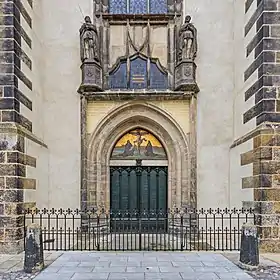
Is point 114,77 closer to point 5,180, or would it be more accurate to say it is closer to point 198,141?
point 198,141

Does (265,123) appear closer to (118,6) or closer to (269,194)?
(269,194)

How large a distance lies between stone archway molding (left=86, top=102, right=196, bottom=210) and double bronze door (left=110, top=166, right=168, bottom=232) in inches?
10.6

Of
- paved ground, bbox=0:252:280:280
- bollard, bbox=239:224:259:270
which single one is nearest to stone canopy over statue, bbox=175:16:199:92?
paved ground, bbox=0:252:280:280

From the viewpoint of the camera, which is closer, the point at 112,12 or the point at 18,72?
the point at 18,72

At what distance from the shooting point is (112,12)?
1247 centimetres

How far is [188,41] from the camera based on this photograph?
11.7 metres

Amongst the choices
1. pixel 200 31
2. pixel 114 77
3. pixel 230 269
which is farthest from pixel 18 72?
pixel 230 269

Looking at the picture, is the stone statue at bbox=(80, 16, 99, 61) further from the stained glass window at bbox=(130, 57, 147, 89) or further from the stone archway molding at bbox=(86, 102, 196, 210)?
the stone archway molding at bbox=(86, 102, 196, 210)

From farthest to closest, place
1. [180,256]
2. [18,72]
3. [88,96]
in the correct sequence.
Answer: [88,96] < [18,72] < [180,256]

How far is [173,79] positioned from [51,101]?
3.89 metres

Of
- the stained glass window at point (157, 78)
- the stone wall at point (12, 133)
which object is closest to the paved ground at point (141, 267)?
the stone wall at point (12, 133)

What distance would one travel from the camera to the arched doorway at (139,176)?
12.3 meters

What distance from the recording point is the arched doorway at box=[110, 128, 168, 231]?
12.3 m

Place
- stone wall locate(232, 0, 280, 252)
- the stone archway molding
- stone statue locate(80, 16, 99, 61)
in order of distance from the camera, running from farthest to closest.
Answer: the stone archway molding → stone statue locate(80, 16, 99, 61) → stone wall locate(232, 0, 280, 252)
